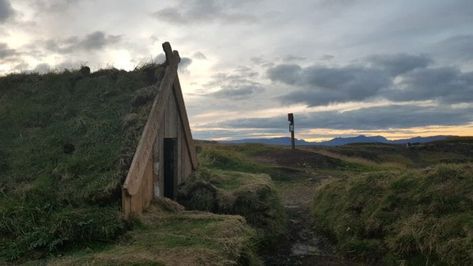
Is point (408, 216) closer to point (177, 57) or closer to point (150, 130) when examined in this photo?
point (150, 130)

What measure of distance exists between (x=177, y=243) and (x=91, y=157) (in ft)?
9.48

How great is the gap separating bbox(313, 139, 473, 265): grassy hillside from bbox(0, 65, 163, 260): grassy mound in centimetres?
553

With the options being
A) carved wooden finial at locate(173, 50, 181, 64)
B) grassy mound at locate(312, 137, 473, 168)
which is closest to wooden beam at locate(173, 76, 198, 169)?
carved wooden finial at locate(173, 50, 181, 64)

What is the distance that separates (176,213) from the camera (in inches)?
396

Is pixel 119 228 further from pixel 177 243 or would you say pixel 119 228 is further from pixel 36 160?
pixel 36 160

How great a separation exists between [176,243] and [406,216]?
17.5ft

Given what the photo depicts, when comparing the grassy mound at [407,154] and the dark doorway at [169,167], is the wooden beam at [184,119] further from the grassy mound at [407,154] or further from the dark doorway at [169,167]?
the grassy mound at [407,154]

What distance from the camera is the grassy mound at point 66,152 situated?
795 cm

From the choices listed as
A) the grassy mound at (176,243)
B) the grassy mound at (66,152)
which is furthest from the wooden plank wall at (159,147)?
the grassy mound at (176,243)

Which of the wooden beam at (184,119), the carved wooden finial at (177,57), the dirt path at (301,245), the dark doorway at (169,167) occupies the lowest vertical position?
the dirt path at (301,245)

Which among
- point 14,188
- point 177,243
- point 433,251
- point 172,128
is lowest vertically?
point 433,251

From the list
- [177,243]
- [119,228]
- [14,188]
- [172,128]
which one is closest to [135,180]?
[119,228]

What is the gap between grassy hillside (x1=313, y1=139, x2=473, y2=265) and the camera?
29.3 ft

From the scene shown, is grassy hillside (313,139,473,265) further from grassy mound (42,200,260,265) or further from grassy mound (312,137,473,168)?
grassy mound (312,137,473,168)
